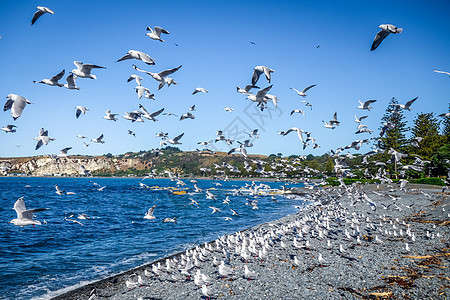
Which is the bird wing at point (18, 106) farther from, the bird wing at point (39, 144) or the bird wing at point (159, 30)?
the bird wing at point (159, 30)

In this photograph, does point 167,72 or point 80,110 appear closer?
point 167,72

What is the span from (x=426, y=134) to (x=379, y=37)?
74345 millimetres

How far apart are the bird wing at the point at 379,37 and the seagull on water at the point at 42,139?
11.7m

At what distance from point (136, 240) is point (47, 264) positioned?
19.4 ft

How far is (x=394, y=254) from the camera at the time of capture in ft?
37.5

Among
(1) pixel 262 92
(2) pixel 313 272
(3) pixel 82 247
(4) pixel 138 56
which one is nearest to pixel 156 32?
(4) pixel 138 56

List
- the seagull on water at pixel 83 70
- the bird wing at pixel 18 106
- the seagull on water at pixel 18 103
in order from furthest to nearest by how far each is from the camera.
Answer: the seagull on water at pixel 83 70 < the seagull on water at pixel 18 103 < the bird wing at pixel 18 106

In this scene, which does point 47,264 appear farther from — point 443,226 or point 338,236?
point 443,226

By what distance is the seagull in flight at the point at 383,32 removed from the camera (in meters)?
7.79

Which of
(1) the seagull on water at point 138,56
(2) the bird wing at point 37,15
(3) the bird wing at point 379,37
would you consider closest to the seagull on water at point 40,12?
(2) the bird wing at point 37,15

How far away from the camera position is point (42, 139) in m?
10.7

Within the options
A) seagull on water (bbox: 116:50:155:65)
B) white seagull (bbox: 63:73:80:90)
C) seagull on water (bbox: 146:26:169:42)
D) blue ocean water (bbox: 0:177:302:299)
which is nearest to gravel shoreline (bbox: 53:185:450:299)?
blue ocean water (bbox: 0:177:302:299)

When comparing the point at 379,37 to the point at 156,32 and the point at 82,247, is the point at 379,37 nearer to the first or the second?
the point at 156,32

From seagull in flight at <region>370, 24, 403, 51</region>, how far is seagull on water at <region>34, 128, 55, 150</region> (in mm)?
11745
